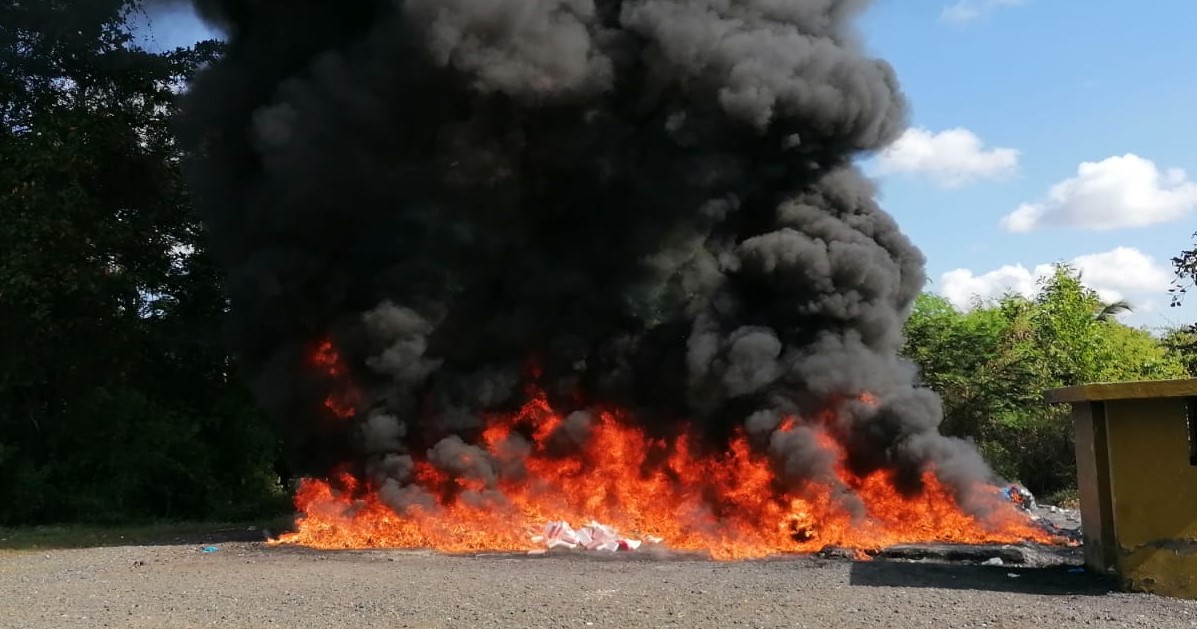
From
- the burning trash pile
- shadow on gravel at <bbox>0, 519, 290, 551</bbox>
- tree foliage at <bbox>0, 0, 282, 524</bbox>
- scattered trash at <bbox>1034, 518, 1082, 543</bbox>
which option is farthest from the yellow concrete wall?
tree foliage at <bbox>0, 0, 282, 524</bbox>

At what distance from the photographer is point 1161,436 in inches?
375

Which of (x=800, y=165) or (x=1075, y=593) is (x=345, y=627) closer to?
(x=1075, y=593)

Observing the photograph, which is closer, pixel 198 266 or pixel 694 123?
pixel 694 123

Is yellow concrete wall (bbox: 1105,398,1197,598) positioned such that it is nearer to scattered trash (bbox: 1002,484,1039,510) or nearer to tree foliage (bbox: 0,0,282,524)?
scattered trash (bbox: 1002,484,1039,510)

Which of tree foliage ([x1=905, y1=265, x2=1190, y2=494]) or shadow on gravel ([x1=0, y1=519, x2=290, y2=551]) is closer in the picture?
shadow on gravel ([x1=0, y1=519, x2=290, y2=551])

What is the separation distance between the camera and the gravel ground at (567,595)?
28.0 feet

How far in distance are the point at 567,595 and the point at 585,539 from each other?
168 inches

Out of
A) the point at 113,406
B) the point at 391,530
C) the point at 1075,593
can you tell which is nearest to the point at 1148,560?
the point at 1075,593

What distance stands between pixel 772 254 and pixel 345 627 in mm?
8859

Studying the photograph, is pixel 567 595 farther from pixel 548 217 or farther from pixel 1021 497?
pixel 1021 497

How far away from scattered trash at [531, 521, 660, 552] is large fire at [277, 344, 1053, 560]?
0.27m

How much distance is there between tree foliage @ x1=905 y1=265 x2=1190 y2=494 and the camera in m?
22.1

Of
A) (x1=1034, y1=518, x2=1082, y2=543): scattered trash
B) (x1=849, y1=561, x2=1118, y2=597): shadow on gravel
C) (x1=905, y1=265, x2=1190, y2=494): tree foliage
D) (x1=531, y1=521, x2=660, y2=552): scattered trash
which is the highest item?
(x1=905, y1=265, x2=1190, y2=494): tree foliage

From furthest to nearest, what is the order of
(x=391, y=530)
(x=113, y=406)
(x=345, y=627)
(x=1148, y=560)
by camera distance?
(x=113, y=406)
(x=391, y=530)
(x=1148, y=560)
(x=345, y=627)
